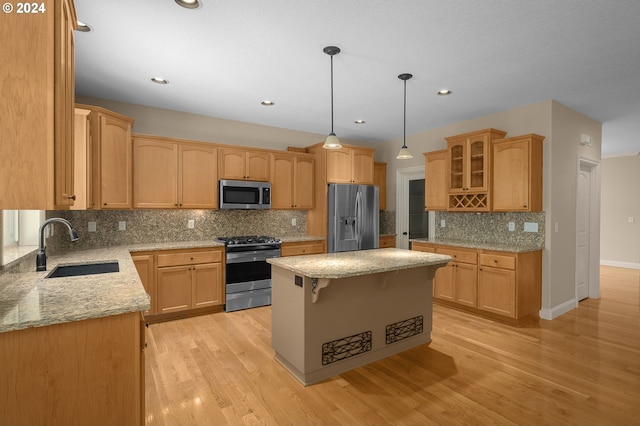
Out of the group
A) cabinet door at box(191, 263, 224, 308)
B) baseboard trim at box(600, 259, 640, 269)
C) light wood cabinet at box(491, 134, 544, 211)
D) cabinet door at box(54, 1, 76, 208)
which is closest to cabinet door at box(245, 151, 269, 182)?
cabinet door at box(191, 263, 224, 308)

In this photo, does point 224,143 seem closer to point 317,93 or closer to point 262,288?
point 317,93

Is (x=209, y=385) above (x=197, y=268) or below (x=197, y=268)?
below

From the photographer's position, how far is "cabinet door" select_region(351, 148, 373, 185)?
17.4ft

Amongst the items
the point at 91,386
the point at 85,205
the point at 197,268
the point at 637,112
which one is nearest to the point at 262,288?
the point at 197,268

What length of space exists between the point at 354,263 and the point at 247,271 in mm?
2080

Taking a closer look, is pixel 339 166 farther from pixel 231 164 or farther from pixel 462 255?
pixel 462 255

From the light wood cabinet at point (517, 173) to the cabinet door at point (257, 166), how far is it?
3064 mm

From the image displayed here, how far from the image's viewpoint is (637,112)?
4273 millimetres

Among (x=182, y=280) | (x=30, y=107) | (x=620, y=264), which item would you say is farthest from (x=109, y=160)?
(x=620, y=264)

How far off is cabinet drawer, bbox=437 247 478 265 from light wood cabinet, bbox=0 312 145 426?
12.3 feet

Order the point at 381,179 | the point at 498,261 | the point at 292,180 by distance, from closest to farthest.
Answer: the point at 498,261
the point at 292,180
the point at 381,179

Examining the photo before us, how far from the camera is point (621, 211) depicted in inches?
287

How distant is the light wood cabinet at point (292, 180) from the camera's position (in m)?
4.84

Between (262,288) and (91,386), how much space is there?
118 inches
